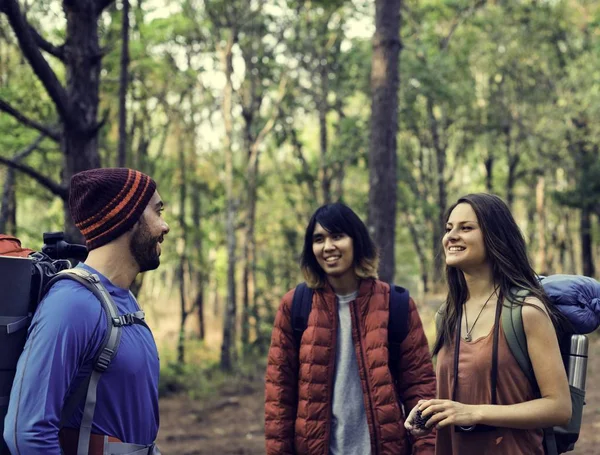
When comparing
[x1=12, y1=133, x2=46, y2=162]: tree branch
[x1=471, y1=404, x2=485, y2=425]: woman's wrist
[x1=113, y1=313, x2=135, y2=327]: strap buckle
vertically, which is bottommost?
[x1=471, y1=404, x2=485, y2=425]: woman's wrist

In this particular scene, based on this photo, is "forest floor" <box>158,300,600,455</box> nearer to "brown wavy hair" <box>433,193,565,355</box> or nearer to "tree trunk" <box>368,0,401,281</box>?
"tree trunk" <box>368,0,401,281</box>

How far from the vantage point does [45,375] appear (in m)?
2.00

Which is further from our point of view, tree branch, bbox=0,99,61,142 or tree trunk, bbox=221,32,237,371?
tree trunk, bbox=221,32,237,371

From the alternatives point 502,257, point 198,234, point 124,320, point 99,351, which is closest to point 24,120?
point 124,320

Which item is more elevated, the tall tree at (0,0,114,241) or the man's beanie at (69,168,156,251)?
the tall tree at (0,0,114,241)

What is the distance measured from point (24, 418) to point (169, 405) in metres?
12.6

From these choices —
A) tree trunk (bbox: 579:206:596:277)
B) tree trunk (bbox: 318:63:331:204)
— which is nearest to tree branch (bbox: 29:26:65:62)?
tree trunk (bbox: 318:63:331:204)

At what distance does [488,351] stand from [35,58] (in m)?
3.54

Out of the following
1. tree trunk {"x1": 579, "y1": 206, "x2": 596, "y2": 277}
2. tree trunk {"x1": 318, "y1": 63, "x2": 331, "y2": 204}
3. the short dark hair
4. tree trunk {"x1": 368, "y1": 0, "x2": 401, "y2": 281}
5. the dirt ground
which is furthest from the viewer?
tree trunk {"x1": 579, "y1": 206, "x2": 596, "y2": 277}

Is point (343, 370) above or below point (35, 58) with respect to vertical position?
below

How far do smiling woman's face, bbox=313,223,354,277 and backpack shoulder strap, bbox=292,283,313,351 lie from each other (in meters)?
0.17

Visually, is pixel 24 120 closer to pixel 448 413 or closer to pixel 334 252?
pixel 334 252

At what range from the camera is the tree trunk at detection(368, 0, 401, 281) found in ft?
27.5

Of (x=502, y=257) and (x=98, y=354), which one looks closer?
(x=98, y=354)
